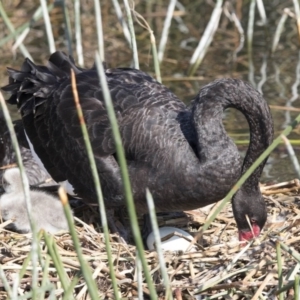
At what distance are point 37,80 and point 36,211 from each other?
889mm

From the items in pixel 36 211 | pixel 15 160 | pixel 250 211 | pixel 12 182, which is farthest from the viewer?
pixel 15 160

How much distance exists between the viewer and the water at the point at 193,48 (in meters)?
8.22

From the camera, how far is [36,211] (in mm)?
5375

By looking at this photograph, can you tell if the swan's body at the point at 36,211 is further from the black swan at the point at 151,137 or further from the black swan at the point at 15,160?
the black swan at the point at 15,160

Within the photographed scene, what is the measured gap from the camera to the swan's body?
5359mm

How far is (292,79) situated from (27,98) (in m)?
3.61

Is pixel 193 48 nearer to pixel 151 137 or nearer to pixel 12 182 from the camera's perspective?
pixel 12 182

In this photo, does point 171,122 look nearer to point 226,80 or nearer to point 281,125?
point 226,80

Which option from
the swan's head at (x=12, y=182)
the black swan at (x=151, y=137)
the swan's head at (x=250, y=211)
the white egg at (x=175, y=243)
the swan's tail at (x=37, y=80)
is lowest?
the white egg at (x=175, y=243)

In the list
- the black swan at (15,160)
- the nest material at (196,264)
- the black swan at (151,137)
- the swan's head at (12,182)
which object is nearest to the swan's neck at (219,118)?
the black swan at (151,137)

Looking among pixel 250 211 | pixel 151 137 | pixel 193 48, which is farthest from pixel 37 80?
pixel 193 48

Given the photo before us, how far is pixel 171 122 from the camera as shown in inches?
202

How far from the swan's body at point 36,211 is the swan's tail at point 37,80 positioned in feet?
1.88

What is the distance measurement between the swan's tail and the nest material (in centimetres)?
88
